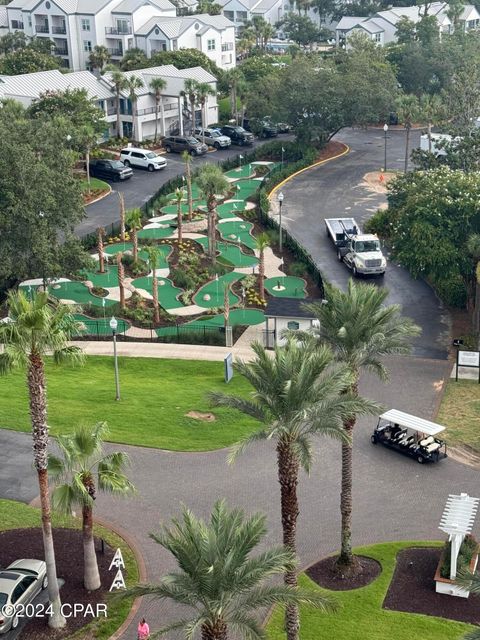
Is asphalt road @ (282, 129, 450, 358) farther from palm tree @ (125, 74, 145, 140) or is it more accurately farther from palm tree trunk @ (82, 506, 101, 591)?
palm tree trunk @ (82, 506, 101, 591)

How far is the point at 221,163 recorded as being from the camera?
8394 cm

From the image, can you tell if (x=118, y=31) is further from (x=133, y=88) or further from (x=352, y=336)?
(x=352, y=336)

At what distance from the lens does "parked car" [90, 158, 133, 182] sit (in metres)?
79.1

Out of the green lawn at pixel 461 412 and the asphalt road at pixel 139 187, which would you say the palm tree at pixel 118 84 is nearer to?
the asphalt road at pixel 139 187

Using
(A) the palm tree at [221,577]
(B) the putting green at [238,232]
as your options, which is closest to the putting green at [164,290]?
(B) the putting green at [238,232]

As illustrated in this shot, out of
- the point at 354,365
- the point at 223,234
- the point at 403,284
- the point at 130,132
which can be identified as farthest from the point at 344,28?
the point at 354,365

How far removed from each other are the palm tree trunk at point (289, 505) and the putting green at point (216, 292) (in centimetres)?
2859

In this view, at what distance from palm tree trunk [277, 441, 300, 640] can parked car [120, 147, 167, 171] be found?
193 feet

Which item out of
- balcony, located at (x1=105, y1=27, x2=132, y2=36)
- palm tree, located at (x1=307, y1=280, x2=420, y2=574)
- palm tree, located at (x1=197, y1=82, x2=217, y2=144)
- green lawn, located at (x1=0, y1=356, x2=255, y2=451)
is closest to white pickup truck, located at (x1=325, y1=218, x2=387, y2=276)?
green lawn, located at (x1=0, y1=356, x2=255, y2=451)

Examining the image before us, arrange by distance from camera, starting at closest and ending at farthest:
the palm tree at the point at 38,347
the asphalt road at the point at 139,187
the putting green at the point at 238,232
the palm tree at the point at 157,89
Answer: the palm tree at the point at 38,347
the putting green at the point at 238,232
the asphalt road at the point at 139,187
the palm tree at the point at 157,89

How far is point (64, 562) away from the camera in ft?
103

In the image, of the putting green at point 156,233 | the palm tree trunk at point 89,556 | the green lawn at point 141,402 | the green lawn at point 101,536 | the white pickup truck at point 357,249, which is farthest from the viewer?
the putting green at point 156,233

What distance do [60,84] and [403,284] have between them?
4205 centimetres

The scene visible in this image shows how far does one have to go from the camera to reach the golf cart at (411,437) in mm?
37562
